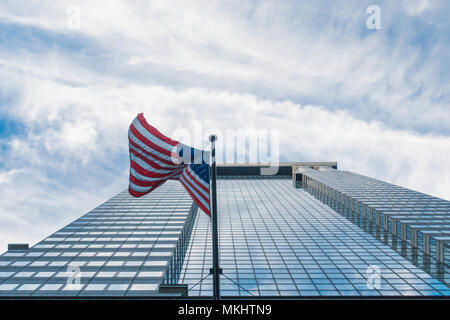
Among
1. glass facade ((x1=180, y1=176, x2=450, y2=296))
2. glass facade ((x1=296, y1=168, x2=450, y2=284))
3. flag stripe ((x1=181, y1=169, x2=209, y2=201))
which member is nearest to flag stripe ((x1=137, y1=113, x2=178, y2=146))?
flag stripe ((x1=181, y1=169, x2=209, y2=201))

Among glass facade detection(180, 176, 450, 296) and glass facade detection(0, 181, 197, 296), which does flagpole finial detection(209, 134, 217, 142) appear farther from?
glass facade detection(0, 181, 197, 296)

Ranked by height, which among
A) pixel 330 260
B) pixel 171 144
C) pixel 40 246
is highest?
pixel 171 144

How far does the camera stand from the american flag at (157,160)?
14531 mm

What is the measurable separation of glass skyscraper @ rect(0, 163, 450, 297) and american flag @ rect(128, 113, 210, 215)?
1682 cm

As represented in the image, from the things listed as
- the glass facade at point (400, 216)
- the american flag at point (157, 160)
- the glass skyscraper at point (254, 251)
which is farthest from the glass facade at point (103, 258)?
the glass facade at point (400, 216)

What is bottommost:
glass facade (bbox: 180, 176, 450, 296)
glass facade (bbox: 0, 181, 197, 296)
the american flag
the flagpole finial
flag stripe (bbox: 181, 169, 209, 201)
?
glass facade (bbox: 180, 176, 450, 296)

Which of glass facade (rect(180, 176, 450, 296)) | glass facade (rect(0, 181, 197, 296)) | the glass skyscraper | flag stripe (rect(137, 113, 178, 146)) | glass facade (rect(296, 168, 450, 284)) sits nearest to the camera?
flag stripe (rect(137, 113, 178, 146))

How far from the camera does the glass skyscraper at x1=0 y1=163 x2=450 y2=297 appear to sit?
35.1m

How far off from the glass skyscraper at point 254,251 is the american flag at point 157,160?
→ 1682 cm

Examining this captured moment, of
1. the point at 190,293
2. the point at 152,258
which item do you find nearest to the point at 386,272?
the point at 190,293

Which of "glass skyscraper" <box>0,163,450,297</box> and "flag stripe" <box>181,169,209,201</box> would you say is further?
"glass skyscraper" <box>0,163,450,297</box>
